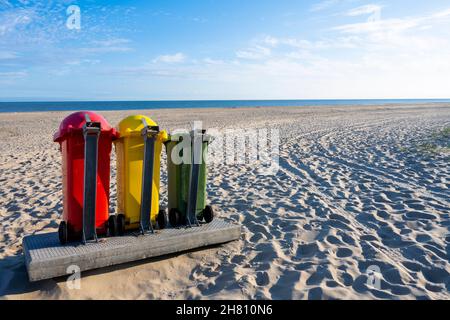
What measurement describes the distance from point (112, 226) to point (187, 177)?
0.94m

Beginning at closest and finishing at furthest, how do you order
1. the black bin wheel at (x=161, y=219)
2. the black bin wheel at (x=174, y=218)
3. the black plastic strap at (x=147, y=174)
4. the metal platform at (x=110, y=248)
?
the metal platform at (x=110, y=248), the black plastic strap at (x=147, y=174), the black bin wheel at (x=161, y=219), the black bin wheel at (x=174, y=218)

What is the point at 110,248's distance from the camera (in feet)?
11.9

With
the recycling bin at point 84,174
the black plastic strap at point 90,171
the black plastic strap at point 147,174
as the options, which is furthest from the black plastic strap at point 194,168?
the black plastic strap at point 90,171

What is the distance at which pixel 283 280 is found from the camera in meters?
3.53

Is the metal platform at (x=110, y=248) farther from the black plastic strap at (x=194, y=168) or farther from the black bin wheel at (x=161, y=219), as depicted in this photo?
the black plastic strap at (x=194, y=168)

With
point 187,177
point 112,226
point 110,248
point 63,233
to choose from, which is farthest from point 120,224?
point 187,177

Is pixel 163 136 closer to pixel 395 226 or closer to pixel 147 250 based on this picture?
pixel 147 250

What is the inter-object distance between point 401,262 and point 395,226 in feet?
3.41

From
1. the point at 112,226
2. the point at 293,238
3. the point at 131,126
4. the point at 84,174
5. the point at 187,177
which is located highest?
the point at 131,126

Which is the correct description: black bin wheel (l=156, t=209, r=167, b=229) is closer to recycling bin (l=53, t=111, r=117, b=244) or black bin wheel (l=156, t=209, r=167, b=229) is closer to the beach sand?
the beach sand

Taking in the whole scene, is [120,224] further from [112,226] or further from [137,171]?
[137,171]

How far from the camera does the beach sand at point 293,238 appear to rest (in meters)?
3.40

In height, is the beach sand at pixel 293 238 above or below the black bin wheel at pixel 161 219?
below

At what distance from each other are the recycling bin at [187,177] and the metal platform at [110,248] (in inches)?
7.1
